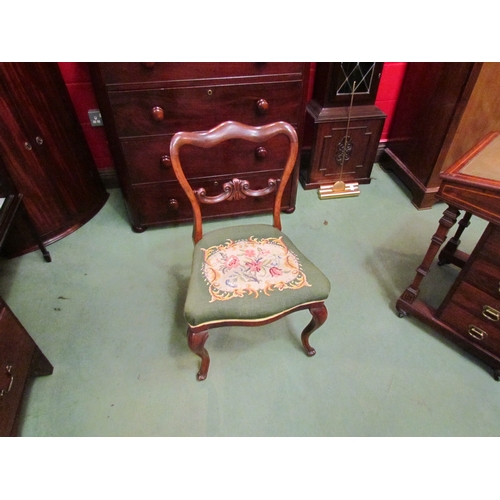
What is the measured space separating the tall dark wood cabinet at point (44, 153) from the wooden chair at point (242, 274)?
2.84ft

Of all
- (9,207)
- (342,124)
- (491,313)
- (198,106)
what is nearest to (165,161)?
(198,106)

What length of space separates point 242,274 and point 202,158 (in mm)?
789

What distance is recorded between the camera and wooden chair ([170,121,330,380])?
1.08 m

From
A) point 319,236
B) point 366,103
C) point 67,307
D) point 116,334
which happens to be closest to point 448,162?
point 366,103

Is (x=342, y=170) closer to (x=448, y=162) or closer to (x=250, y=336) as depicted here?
(x=448, y=162)

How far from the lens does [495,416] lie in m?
1.24

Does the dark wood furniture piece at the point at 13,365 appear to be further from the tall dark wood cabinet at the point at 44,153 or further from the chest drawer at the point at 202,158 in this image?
the chest drawer at the point at 202,158

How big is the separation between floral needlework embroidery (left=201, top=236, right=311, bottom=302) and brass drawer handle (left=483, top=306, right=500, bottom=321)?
711mm

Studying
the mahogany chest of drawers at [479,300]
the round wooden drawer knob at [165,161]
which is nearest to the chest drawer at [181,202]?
the round wooden drawer knob at [165,161]

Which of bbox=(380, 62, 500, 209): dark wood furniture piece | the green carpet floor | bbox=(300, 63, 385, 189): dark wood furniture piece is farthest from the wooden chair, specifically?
bbox=(380, 62, 500, 209): dark wood furniture piece

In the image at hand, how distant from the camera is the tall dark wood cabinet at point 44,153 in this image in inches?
56.7

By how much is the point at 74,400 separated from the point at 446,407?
1422 millimetres

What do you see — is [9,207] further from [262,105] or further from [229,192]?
[262,105]

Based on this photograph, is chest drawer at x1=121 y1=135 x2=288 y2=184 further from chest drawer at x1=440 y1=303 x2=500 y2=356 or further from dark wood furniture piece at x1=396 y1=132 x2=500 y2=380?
chest drawer at x1=440 y1=303 x2=500 y2=356
